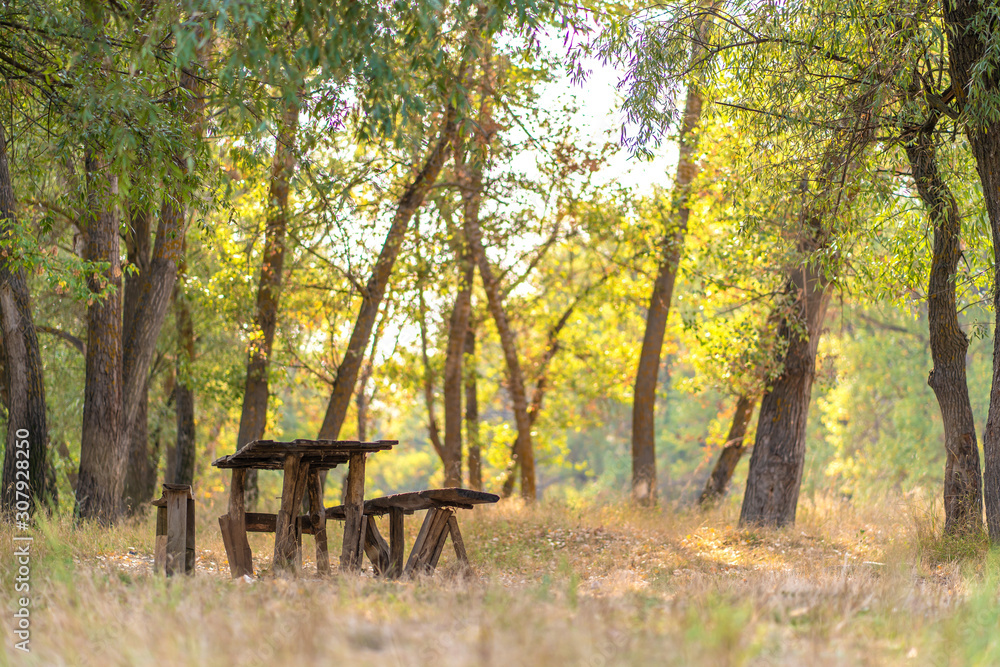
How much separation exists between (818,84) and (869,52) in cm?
65

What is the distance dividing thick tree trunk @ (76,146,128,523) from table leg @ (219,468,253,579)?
2684mm

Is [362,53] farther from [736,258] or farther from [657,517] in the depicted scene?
[657,517]

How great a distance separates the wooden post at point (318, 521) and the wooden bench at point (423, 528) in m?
0.44

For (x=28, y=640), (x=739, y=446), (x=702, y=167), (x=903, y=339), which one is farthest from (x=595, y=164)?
(x=903, y=339)

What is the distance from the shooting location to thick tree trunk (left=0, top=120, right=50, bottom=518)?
894 centimetres

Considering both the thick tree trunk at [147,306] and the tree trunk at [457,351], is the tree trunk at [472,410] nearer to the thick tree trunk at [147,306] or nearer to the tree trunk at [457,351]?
the tree trunk at [457,351]

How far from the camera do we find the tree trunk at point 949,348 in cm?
877

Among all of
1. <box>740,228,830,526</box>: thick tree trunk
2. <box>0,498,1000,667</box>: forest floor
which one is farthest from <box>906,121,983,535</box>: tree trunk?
<box>740,228,830,526</box>: thick tree trunk

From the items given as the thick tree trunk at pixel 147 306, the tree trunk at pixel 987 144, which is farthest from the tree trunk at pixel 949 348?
the thick tree trunk at pixel 147 306

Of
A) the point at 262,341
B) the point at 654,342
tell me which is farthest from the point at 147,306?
the point at 654,342

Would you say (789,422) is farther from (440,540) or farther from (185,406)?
(185,406)

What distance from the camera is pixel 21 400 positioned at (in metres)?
9.01

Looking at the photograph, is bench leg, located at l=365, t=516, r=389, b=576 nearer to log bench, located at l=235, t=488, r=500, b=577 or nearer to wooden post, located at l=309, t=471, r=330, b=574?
log bench, located at l=235, t=488, r=500, b=577

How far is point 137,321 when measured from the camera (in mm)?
10430
